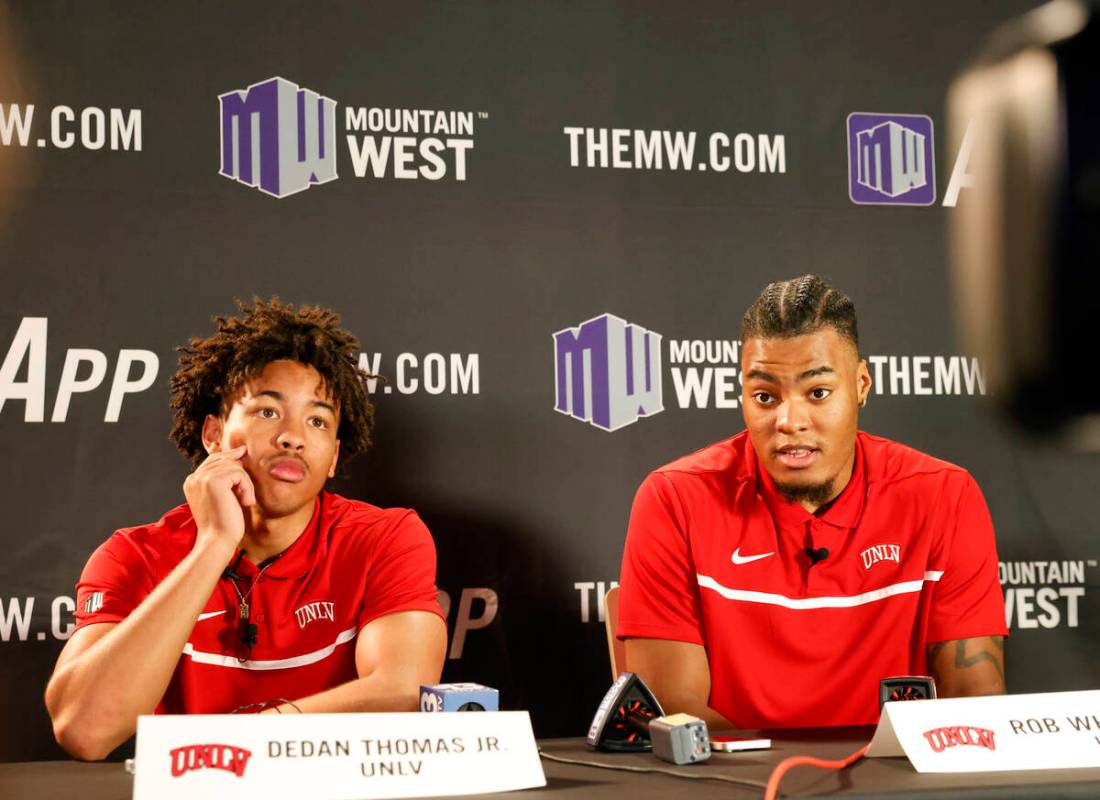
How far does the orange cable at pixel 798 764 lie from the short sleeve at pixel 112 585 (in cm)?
126

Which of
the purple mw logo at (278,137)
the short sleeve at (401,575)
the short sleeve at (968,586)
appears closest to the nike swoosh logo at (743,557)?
the short sleeve at (968,586)

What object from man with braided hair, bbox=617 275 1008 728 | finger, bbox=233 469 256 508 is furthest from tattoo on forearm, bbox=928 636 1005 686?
finger, bbox=233 469 256 508

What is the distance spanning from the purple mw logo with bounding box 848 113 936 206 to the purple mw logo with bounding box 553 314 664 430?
0.66m

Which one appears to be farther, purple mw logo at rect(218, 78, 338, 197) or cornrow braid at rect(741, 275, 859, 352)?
purple mw logo at rect(218, 78, 338, 197)

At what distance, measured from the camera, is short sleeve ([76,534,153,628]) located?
6.40ft

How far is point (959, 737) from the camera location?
125cm

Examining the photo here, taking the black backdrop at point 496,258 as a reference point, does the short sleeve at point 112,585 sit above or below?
below

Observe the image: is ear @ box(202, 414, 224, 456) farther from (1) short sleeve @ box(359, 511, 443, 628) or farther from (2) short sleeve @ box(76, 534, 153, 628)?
(1) short sleeve @ box(359, 511, 443, 628)

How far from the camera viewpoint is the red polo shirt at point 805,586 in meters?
2.15

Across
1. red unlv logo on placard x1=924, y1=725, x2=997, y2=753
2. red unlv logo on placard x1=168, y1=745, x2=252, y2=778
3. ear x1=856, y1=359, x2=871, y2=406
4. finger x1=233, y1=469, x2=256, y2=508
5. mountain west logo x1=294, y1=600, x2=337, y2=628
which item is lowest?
red unlv logo on placard x1=924, y1=725, x2=997, y2=753

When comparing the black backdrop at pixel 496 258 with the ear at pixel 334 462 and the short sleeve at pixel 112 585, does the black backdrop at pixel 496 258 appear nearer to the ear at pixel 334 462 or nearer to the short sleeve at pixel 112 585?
the ear at pixel 334 462

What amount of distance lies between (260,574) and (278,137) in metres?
1.00

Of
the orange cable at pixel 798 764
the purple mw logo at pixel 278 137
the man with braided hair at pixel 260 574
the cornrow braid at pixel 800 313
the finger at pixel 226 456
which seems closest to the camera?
the orange cable at pixel 798 764

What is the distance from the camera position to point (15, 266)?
234 centimetres
